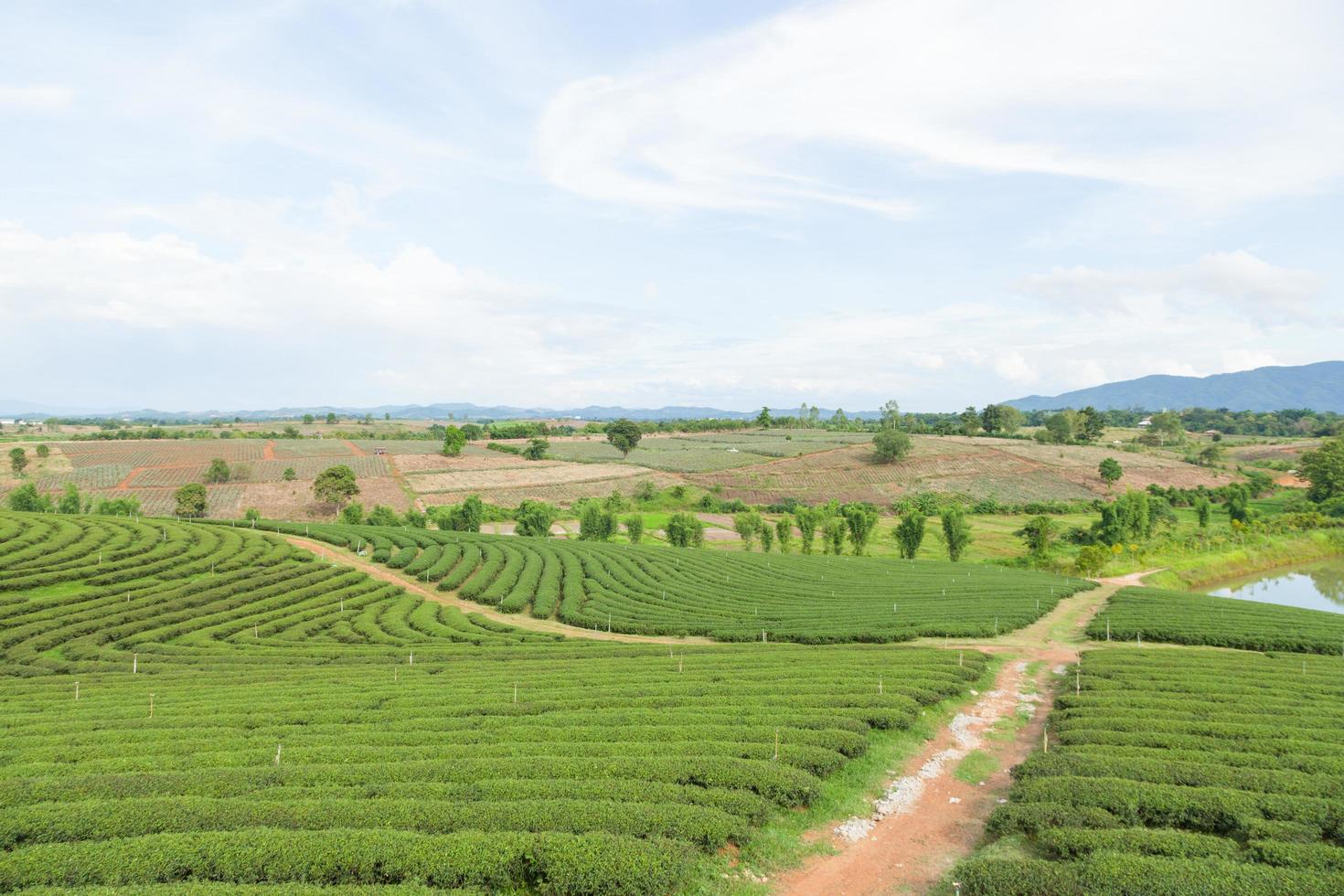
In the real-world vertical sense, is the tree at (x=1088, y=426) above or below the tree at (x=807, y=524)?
above

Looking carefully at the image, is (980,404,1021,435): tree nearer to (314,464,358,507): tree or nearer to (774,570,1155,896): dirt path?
(314,464,358,507): tree

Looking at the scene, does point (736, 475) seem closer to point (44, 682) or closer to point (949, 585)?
point (949, 585)

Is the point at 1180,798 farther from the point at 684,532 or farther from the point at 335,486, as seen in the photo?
the point at 335,486

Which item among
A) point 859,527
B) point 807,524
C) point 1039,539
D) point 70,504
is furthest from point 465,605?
point 70,504

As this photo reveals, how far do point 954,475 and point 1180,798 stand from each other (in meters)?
110

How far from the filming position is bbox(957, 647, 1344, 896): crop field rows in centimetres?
1134

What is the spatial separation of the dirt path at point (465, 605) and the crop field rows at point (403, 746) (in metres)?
4.37

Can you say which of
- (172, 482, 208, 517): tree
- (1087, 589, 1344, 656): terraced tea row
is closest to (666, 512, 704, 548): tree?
(1087, 589, 1344, 656): terraced tea row

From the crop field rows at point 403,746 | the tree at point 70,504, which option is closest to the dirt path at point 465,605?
the crop field rows at point 403,746

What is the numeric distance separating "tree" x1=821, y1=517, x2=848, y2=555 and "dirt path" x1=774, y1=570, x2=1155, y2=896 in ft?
163

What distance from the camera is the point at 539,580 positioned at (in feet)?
161

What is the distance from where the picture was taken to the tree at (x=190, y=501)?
81.6m

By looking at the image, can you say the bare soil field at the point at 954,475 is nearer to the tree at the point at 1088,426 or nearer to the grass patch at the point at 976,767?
the tree at the point at 1088,426

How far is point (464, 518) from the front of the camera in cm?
8388
